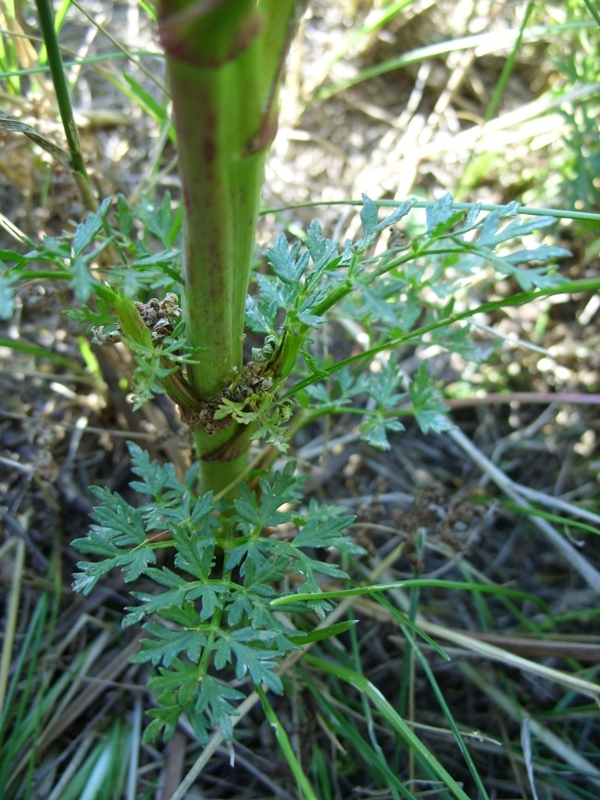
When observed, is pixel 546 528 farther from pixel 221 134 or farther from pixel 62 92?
pixel 62 92

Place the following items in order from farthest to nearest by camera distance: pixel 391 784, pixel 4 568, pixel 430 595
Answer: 1. pixel 430 595
2. pixel 4 568
3. pixel 391 784

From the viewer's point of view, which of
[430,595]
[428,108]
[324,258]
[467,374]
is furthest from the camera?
[428,108]

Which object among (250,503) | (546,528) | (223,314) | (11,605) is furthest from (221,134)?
(546,528)

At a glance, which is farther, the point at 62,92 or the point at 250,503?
the point at 250,503

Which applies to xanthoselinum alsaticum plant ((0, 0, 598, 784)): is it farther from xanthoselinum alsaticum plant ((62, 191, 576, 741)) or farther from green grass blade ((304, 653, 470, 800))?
green grass blade ((304, 653, 470, 800))

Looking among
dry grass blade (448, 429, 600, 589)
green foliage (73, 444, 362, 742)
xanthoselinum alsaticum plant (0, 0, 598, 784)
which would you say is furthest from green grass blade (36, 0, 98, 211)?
dry grass blade (448, 429, 600, 589)

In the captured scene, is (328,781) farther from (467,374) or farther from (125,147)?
(125,147)

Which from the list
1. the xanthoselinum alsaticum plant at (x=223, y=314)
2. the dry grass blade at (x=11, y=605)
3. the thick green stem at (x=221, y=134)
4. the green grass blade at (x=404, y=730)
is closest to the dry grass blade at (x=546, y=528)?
the xanthoselinum alsaticum plant at (x=223, y=314)

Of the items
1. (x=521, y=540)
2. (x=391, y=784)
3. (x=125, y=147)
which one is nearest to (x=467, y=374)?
(x=521, y=540)

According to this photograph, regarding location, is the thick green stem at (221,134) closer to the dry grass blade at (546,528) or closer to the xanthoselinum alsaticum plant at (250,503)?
the xanthoselinum alsaticum plant at (250,503)
